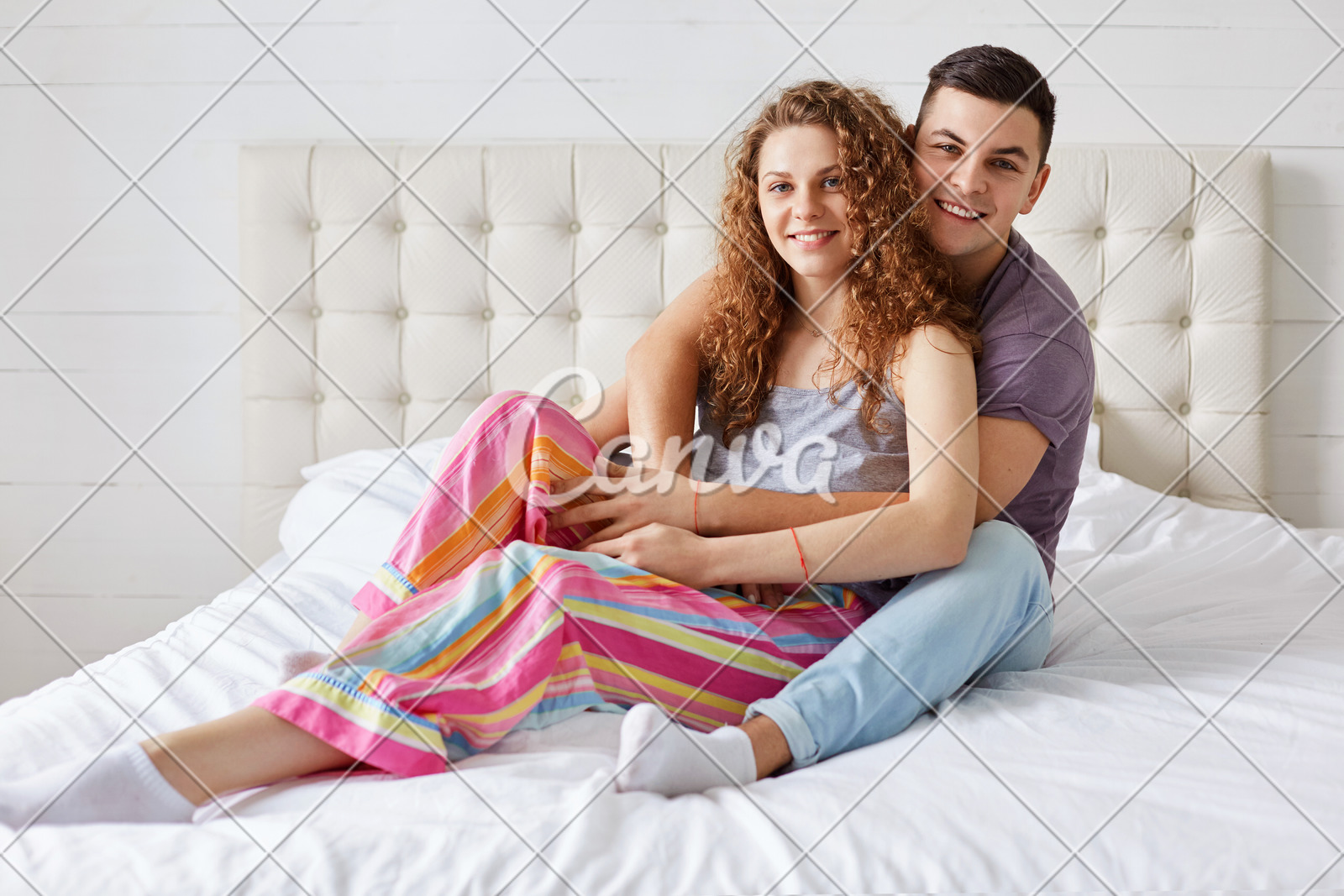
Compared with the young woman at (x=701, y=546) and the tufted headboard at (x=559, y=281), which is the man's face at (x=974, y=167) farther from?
the tufted headboard at (x=559, y=281)

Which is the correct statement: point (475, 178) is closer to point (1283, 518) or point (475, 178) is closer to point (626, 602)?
point (626, 602)

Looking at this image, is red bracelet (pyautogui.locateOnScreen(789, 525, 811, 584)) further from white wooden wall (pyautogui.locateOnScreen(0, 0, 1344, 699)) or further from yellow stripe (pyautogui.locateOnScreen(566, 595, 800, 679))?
white wooden wall (pyautogui.locateOnScreen(0, 0, 1344, 699))

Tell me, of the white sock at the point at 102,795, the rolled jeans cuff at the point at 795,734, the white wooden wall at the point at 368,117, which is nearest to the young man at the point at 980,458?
the rolled jeans cuff at the point at 795,734

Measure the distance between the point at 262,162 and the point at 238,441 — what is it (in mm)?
524

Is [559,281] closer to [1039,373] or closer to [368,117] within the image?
[368,117]

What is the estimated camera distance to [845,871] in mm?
594

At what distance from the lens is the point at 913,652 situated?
79cm

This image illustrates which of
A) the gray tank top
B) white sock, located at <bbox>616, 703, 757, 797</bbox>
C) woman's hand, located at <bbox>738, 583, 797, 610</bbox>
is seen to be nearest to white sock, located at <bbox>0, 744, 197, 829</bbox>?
white sock, located at <bbox>616, 703, 757, 797</bbox>

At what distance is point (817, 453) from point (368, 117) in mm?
1188

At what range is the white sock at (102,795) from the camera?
599 millimetres

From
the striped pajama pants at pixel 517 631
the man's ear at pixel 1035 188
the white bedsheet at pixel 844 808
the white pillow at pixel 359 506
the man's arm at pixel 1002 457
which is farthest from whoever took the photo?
the white pillow at pixel 359 506

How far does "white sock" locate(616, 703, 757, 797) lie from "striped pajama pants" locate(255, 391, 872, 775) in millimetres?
96

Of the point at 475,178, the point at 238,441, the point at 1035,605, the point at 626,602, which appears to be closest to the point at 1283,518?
the point at 1035,605

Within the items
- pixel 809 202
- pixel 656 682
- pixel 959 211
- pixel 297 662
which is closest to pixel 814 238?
pixel 809 202
